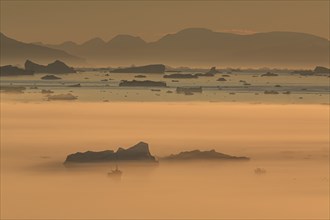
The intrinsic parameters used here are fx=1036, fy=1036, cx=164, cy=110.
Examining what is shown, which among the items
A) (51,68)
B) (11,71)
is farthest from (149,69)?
(11,71)

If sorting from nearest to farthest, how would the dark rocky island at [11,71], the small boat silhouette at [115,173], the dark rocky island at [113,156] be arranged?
1. the small boat silhouette at [115,173]
2. the dark rocky island at [113,156]
3. the dark rocky island at [11,71]

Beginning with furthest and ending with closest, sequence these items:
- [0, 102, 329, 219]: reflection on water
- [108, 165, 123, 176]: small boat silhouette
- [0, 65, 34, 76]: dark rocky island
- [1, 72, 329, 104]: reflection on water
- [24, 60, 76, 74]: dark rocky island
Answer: [24, 60, 76, 74]: dark rocky island < [0, 65, 34, 76]: dark rocky island < [1, 72, 329, 104]: reflection on water < [108, 165, 123, 176]: small boat silhouette < [0, 102, 329, 219]: reflection on water

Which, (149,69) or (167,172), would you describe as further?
(149,69)

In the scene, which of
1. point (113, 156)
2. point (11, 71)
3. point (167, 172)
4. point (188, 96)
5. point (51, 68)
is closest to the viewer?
point (167, 172)

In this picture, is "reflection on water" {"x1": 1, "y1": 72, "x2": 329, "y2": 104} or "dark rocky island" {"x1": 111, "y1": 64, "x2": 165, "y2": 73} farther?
"dark rocky island" {"x1": 111, "y1": 64, "x2": 165, "y2": 73}

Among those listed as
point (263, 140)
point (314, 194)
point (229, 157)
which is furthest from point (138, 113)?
point (314, 194)

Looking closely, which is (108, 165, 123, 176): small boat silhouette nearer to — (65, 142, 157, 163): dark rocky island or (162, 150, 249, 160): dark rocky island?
(65, 142, 157, 163): dark rocky island

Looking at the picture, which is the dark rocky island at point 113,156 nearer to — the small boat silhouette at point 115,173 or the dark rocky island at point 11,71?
the small boat silhouette at point 115,173

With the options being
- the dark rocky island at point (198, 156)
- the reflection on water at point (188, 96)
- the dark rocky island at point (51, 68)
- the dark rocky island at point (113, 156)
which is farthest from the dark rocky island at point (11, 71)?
the dark rocky island at point (113, 156)

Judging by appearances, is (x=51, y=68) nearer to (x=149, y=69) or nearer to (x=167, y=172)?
(x=149, y=69)

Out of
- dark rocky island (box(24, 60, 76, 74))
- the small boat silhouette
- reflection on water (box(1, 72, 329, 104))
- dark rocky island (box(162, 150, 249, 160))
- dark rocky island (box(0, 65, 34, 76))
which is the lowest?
the small boat silhouette

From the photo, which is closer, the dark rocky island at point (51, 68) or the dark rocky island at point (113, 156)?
the dark rocky island at point (113, 156)

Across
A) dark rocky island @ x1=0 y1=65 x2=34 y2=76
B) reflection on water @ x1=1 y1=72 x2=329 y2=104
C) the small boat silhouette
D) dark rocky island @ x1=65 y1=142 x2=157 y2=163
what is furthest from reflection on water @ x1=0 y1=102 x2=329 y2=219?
dark rocky island @ x1=0 y1=65 x2=34 y2=76

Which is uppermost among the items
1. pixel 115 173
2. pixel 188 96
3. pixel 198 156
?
pixel 188 96
